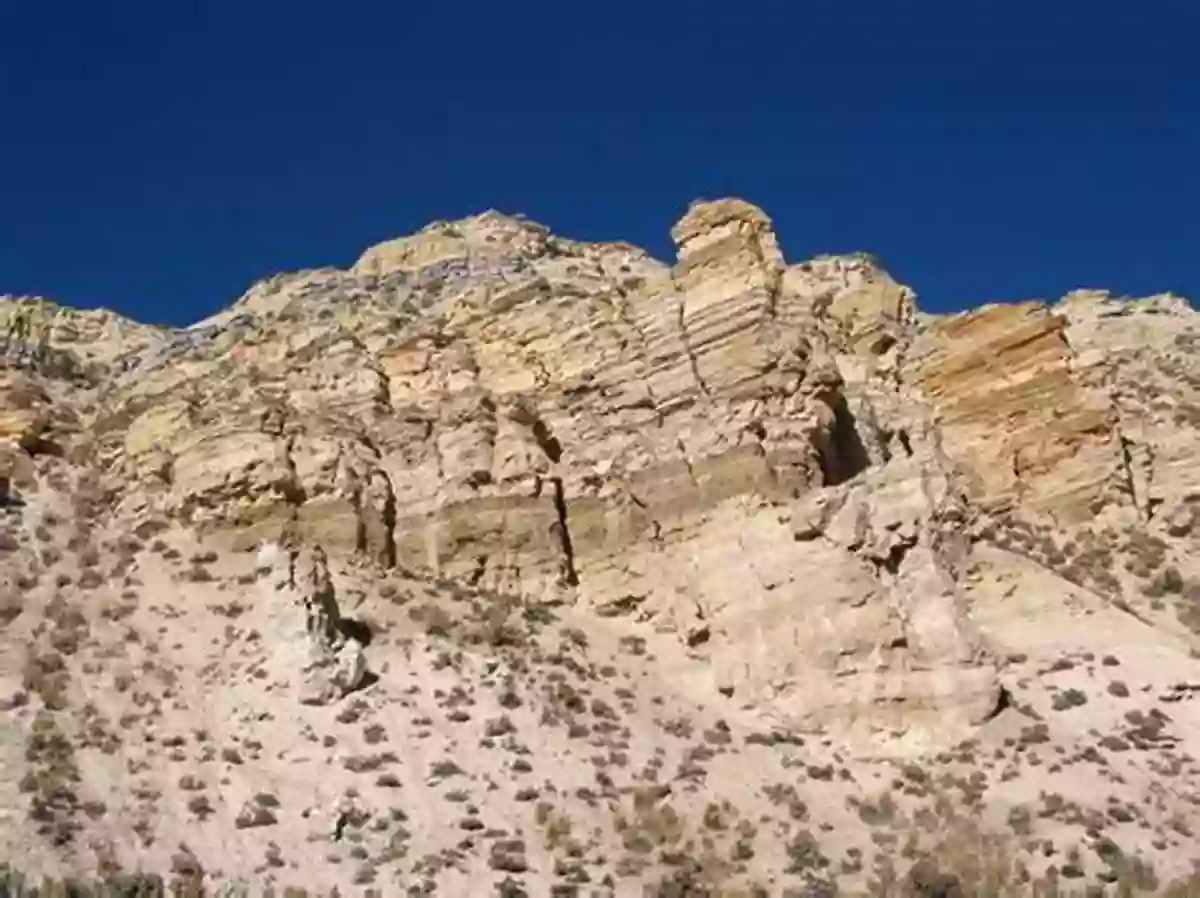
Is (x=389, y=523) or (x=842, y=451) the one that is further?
(x=842, y=451)

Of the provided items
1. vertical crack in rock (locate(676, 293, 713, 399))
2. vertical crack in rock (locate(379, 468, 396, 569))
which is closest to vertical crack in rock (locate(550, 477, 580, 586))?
vertical crack in rock (locate(379, 468, 396, 569))

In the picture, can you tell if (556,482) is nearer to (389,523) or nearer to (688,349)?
(389,523)

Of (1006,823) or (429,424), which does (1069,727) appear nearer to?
(1006,823)

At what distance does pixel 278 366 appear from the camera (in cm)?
3356

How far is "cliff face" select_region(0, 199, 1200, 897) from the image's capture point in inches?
957

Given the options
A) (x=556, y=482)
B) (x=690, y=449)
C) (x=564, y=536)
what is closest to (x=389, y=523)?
(x=556, y=482)

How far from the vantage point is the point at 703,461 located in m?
27.6

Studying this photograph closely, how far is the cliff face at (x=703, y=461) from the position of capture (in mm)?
24297

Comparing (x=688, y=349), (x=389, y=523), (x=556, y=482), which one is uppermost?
(x=688, y=349)

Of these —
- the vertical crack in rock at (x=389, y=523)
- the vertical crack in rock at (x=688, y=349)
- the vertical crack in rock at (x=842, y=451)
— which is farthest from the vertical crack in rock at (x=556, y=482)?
the vertical crack in rock at (x=842, y=451)

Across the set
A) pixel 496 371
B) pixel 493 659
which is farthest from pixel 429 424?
pixel 493 659

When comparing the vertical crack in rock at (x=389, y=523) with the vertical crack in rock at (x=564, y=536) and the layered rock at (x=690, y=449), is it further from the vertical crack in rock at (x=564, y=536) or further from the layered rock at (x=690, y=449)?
the vertical crack in rock at (x=564, y=536)

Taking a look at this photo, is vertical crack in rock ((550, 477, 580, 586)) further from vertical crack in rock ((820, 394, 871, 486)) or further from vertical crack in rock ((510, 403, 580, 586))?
vertical crack in rock ((820, 394, 871, 486))

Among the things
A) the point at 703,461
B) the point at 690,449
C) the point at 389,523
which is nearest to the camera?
the point at 703,461
